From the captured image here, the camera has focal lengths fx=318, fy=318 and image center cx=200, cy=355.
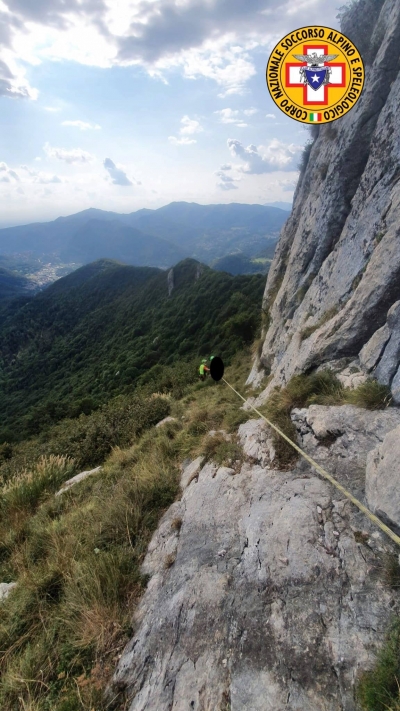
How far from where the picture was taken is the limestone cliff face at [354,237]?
6.92m

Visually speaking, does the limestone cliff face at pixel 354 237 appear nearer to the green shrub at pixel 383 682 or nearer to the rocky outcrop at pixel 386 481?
the rocky outcrop at pixel 386 481

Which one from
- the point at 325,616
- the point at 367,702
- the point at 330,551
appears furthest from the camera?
the point at 330,551

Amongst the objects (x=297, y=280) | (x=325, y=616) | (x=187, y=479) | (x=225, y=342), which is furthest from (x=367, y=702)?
(x=225, y=342)

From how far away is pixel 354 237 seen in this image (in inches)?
404

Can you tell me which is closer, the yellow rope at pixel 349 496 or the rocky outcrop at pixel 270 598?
the rocky outcrop at pixel 270 598

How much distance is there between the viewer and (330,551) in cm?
369

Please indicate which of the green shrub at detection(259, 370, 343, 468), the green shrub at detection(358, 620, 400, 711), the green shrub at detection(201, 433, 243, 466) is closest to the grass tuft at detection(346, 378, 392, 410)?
the green shrub at detection(259, 370, 343, 468)

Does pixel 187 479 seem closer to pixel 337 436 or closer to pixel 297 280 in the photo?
pixel 337 436

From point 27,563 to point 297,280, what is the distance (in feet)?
44.8

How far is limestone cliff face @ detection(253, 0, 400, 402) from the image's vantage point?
22.7 feet

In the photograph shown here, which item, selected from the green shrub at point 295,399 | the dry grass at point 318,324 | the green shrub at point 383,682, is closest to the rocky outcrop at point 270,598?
the green shrub at point 383,682

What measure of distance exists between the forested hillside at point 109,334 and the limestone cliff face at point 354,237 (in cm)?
1206

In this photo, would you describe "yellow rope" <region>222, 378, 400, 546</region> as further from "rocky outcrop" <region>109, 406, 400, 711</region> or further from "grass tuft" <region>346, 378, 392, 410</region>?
"grass tuft" <region>346, 378, 392, 410</region>

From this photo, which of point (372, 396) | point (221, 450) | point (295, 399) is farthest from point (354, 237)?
point (221, 450)
